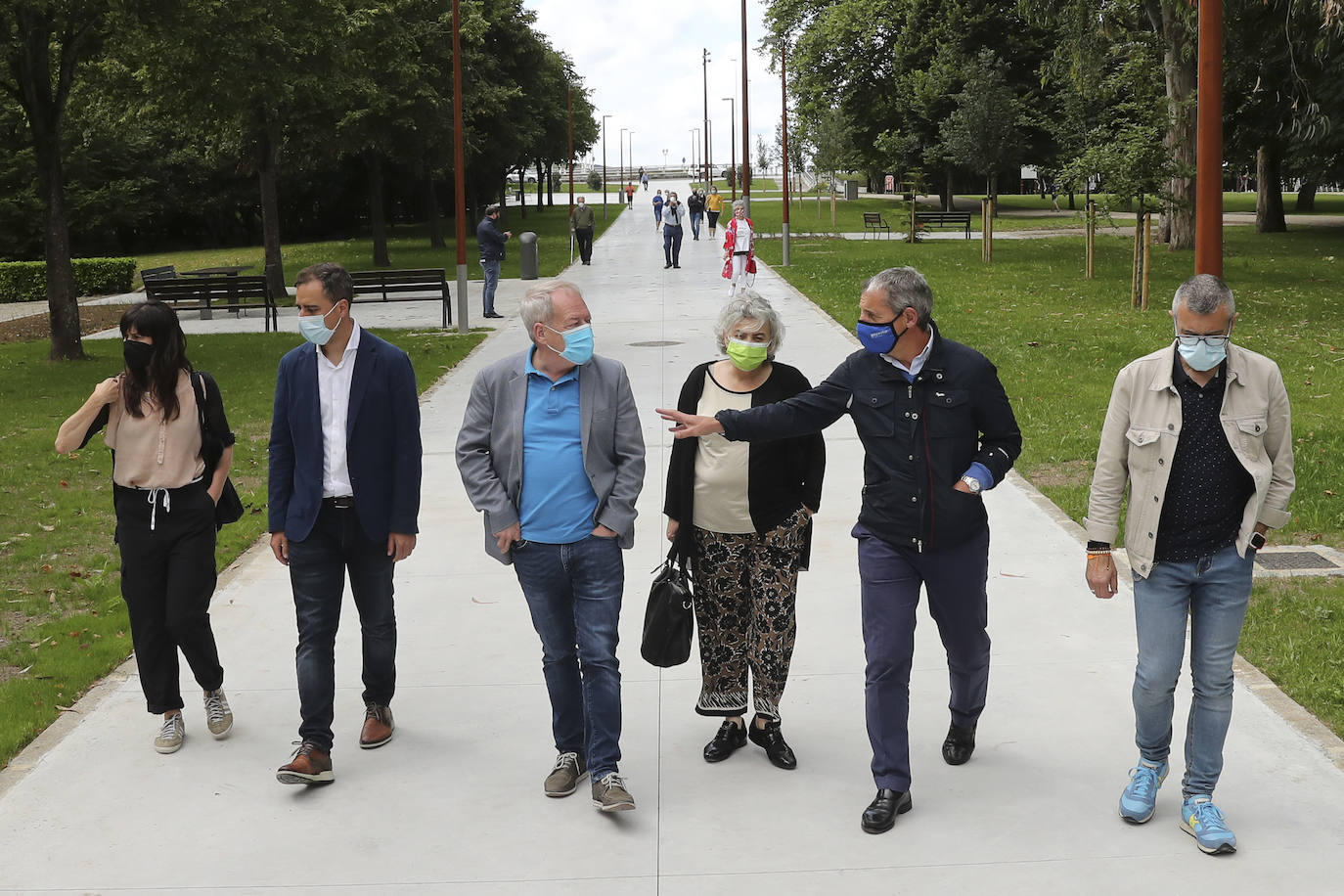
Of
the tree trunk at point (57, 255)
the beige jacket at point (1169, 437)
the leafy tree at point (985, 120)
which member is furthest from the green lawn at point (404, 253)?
the beige jacket at point (1169, 437)

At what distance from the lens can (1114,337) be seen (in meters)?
17.9

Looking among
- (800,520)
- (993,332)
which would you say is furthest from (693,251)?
(800,520)

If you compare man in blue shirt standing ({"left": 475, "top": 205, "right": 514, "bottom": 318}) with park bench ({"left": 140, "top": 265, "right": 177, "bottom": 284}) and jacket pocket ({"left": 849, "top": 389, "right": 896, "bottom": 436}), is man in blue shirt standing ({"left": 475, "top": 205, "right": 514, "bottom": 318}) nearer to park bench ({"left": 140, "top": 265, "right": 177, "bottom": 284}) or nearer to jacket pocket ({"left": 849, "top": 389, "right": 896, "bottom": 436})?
park bench ({"left": 140, "top": 265, "right": 177, "bottom": 284})

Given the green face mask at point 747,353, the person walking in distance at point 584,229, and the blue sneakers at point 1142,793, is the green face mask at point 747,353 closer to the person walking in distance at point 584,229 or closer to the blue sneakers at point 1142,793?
the blue sneakers at point 1142,793

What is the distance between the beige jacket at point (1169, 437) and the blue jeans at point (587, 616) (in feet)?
5.57

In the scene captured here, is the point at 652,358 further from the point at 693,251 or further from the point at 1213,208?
the point at 693,251

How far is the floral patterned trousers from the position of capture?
17.5 ft

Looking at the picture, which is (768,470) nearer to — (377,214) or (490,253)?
(490,253)

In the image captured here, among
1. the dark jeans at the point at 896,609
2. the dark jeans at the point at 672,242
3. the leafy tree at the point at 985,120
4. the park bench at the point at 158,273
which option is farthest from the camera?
the leafy tree at the point at 985,120

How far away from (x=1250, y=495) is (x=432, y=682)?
357 cm

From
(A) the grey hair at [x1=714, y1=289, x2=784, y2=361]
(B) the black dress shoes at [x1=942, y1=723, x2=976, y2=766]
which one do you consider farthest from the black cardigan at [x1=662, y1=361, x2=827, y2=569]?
(B) the black dress shoes at [x1=942, y1=723, x2=976, y2=766]

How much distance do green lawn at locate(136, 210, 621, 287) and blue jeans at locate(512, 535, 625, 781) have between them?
2646 centimetres

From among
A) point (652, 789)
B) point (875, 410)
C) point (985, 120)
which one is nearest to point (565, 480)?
point (875, 410)

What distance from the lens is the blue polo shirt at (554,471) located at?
4945 millimetres
